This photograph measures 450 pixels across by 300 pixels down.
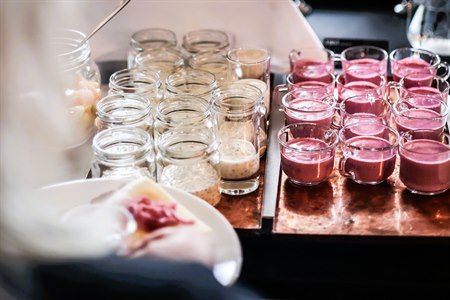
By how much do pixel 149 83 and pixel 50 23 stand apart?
28 centimetres

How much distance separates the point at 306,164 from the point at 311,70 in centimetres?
38

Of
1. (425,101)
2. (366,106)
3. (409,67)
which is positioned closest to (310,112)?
(366,106)

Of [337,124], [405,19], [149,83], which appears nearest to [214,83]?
[149,83]

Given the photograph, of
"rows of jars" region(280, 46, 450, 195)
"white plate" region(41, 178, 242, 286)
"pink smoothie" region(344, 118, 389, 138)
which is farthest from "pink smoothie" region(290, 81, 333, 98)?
"white plate" region(41, 178, 242, 286)

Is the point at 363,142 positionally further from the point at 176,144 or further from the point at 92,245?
the point at 92,245

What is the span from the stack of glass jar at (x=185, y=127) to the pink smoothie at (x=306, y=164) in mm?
56

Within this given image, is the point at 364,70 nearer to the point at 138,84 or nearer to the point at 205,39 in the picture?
the point at 205,39

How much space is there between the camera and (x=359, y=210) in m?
1.29

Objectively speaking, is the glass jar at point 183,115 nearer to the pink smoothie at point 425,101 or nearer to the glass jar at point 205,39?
the glass jar at point 205,39

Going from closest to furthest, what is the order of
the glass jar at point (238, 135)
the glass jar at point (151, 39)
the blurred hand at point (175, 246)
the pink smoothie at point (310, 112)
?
the blurred hand at point (175, 246)
the glass jar at point (238, 135)
the pink smoothie at point (310, 112)
the glass jar at point (151, 39)

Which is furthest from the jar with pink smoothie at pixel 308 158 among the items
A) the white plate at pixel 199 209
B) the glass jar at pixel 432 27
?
the glass jar at pixel 432 27

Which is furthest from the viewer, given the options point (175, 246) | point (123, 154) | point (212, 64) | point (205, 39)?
point (205, 39)

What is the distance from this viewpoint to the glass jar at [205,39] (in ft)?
5.61

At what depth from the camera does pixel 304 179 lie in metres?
1.35
